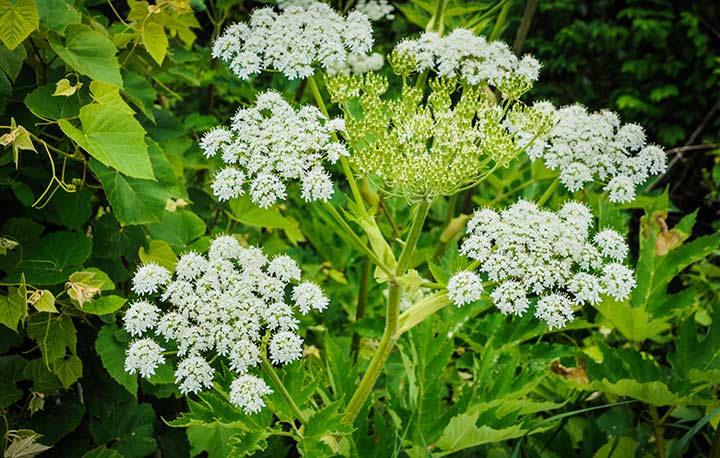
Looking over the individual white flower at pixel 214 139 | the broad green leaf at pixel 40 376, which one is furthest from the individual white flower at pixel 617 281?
the broad green leaf at pixel 40 376

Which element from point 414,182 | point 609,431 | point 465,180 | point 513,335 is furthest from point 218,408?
point 609,431

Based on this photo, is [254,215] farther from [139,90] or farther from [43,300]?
[43,300]

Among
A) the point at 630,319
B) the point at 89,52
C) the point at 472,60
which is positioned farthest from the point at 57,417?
the point at 630,319

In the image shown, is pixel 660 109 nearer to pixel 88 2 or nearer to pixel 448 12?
pixel 448 12

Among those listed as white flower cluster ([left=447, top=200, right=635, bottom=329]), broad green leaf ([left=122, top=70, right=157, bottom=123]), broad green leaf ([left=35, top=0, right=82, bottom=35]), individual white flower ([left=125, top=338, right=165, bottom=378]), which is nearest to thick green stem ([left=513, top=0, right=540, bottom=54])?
white flower cluster ([left=447, top=200, right=635, bottom=329])

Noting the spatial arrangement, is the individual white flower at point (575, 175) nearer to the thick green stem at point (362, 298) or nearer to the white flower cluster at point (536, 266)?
the white flower cluster at point (536, 266)

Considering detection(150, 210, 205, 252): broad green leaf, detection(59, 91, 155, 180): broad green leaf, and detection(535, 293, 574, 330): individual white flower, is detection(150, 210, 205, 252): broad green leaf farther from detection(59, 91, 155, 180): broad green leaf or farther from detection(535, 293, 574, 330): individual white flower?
detection(535, 293, 574, 330): individual white flower
